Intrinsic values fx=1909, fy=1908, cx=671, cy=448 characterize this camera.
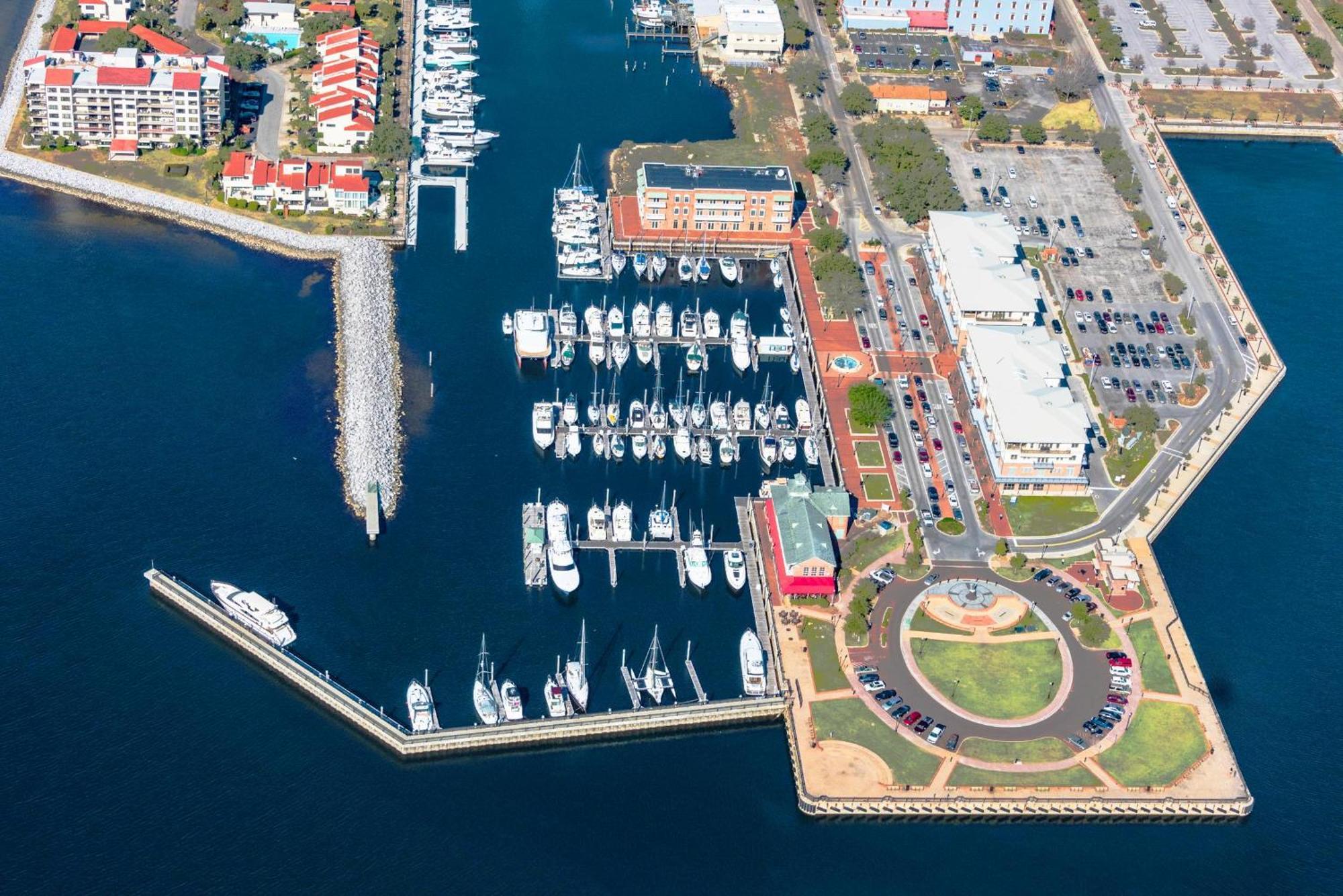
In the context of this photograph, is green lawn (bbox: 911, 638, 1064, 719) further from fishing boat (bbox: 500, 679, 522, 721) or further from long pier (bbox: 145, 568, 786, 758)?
fishing boat (bbox: 500, 679, 522, 721)

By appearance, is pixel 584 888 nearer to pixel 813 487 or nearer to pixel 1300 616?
pixel 813 487

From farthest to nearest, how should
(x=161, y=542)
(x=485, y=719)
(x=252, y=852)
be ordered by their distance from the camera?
1. (x=161, y=542)
2. (x=485, y=719)
3. (x=252, y=852)

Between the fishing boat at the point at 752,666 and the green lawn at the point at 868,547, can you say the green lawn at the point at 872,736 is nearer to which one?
the fishing boat at the point at 752,666

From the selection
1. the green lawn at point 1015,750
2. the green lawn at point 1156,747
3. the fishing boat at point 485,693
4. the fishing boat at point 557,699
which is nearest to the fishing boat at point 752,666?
the fishing boat at point 557,699

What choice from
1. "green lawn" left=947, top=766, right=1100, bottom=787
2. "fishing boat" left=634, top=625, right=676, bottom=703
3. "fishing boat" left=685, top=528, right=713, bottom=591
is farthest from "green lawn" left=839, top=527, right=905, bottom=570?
"green lawn" left=947, top=766, right=1100, bottom=787

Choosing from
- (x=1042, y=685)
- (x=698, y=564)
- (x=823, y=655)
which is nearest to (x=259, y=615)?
(x=698, y=564)

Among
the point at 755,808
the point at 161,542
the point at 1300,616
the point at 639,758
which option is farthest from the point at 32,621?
the point at 1300,616

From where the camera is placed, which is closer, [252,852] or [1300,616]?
[252,852]
